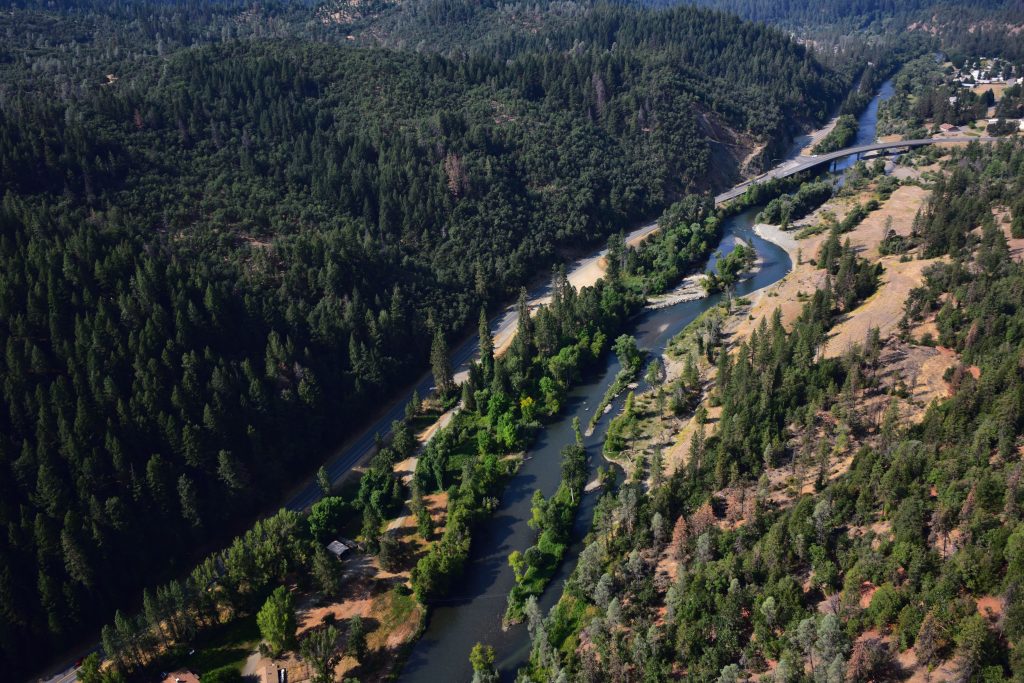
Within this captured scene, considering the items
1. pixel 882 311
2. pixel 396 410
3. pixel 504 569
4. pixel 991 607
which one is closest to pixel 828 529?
pixel 991 607

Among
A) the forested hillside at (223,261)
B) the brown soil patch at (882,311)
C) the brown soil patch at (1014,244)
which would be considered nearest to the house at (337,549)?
the forested hillside at (223,261)

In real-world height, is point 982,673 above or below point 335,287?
below

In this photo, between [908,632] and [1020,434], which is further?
[1020,434]

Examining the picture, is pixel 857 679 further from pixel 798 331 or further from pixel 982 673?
pixel 798 331

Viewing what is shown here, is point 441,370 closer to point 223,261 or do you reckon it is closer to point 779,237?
point 223,261

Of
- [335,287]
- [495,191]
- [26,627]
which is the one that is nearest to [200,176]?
[335,287]

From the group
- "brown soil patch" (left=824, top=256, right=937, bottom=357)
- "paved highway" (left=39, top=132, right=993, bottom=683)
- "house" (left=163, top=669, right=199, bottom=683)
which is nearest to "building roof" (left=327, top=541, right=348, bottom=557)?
"paved highway" (left=39, top=132, right=993, bottom=683)
